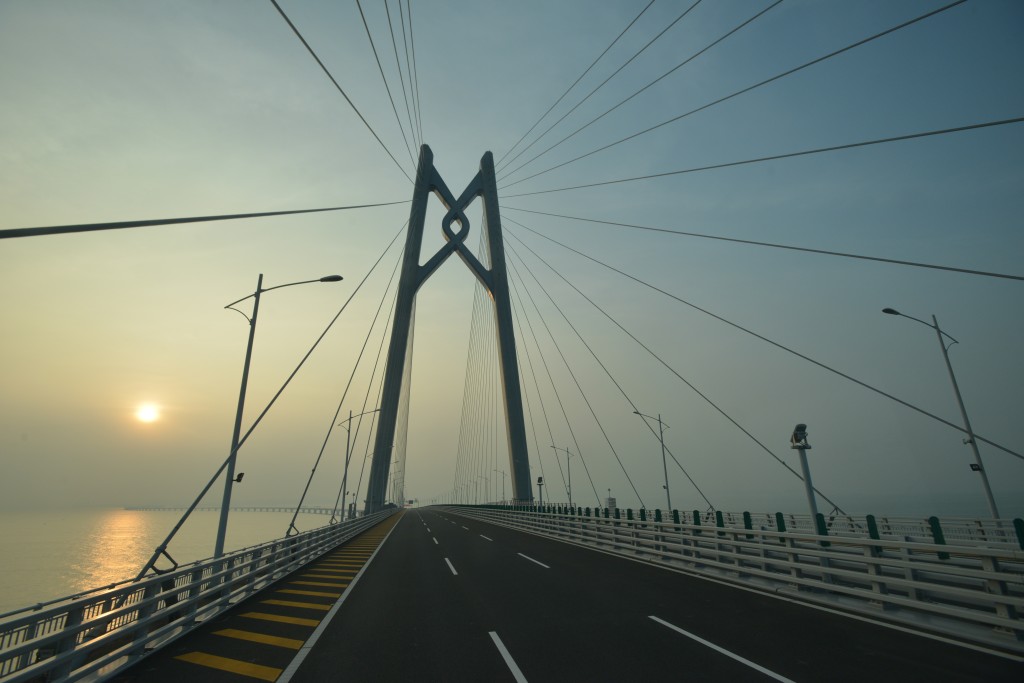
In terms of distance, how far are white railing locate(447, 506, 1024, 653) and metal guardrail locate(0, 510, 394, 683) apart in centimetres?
1116

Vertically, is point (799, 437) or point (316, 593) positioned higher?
point (799, 437)

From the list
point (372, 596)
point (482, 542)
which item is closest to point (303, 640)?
point (372, 596)

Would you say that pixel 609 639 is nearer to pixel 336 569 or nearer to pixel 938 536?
pixel 938 536

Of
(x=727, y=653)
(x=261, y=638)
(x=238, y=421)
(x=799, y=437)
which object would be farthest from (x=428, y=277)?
(x=727, y=653)

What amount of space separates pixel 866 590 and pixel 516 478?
30.1m

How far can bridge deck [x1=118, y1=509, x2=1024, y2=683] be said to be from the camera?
614cm

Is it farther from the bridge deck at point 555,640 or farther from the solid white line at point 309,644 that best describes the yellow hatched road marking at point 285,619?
the solid white line at point 309,644

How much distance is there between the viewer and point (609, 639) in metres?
7.45

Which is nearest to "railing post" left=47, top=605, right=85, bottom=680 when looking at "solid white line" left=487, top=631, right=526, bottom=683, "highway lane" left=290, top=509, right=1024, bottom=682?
"highway lane" left=290, top=509, right=1024, bottom=682

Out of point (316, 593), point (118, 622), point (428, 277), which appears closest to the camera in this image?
point (118, 622)

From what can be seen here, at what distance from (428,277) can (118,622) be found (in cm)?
3289

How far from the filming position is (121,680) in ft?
20.5

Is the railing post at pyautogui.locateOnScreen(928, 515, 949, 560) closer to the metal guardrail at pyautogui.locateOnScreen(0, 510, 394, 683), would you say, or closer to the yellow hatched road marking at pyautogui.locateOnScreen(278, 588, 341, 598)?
the yellow hatched road marking at pyautogui.locateOnScreen(278, 588, 341, 598)

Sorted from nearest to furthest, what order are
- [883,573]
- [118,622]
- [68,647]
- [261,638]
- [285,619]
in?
[68,647] < [261,638] < [118,622] < [883,573] < [285,619]
